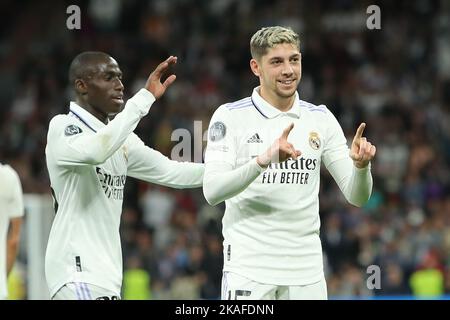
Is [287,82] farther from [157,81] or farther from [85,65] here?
[85,65]

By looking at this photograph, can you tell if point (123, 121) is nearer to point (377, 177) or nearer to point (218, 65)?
point (377, 177)

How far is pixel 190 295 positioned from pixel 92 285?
6.74 metres

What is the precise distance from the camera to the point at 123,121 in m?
5.47

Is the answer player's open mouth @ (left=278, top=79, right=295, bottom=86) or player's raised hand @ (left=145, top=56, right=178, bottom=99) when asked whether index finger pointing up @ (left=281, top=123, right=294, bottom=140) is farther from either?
player's raised hand @ (left=145, top=56, right=178, bottom=99)

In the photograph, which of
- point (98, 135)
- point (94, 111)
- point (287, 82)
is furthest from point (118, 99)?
point (287, 82)

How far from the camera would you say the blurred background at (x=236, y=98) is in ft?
40.5

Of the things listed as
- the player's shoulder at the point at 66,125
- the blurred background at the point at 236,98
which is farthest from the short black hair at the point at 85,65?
the blurred background at the point at 236,98

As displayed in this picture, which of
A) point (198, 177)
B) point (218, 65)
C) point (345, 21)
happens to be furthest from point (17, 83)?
point (198, 177)

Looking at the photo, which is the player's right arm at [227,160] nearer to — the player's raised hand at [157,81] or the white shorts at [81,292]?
the player's raised hand at [157,81]

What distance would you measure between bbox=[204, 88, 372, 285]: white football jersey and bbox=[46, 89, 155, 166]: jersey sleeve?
40 cm

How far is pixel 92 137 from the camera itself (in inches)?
214

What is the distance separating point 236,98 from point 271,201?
32.4 ft

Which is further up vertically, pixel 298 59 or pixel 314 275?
pixel 298 59

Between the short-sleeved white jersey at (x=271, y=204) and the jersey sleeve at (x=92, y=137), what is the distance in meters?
0.40
